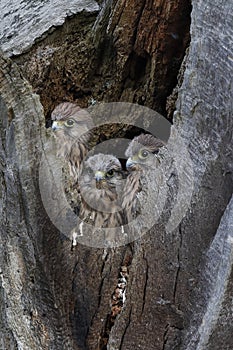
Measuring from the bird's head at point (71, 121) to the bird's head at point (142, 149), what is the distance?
27cm

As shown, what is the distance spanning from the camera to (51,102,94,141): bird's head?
12.7 feet

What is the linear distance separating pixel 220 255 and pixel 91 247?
1.82ft

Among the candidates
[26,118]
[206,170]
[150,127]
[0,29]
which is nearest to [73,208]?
[26,118]

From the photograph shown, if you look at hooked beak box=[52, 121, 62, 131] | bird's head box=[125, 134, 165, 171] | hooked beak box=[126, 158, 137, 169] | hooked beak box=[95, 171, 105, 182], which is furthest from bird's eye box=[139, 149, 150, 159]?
hooked beak box=[52, 121, 62, 131]

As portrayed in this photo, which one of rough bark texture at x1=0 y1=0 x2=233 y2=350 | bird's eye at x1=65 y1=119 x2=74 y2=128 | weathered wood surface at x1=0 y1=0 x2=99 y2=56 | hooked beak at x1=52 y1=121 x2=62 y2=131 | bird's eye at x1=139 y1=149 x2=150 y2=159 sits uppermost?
weathered wood surface at x1=0 y1=0 x2=99 y2=56

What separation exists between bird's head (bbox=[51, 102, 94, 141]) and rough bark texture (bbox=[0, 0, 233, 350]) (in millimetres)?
558

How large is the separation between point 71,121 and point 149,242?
1.49 metres

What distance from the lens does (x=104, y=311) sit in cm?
296

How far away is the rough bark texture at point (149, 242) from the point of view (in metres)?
2.59

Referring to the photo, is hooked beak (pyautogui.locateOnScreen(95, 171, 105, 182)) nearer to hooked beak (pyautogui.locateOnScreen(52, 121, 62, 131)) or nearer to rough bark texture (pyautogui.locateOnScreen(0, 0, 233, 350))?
hooked beak (pyautogui.locateOnScreen(52, 121, 62, 131))

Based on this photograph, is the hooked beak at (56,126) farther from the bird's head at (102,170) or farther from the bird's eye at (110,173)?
the bird's eye at (110,173)

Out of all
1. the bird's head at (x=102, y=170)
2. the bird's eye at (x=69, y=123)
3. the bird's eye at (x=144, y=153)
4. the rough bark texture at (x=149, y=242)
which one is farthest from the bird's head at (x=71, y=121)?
the rough bark texture at (x=149, y=242)

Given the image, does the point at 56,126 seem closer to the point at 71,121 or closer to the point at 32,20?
the point at 71,121

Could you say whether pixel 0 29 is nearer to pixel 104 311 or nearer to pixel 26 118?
A: pixel 26 118
